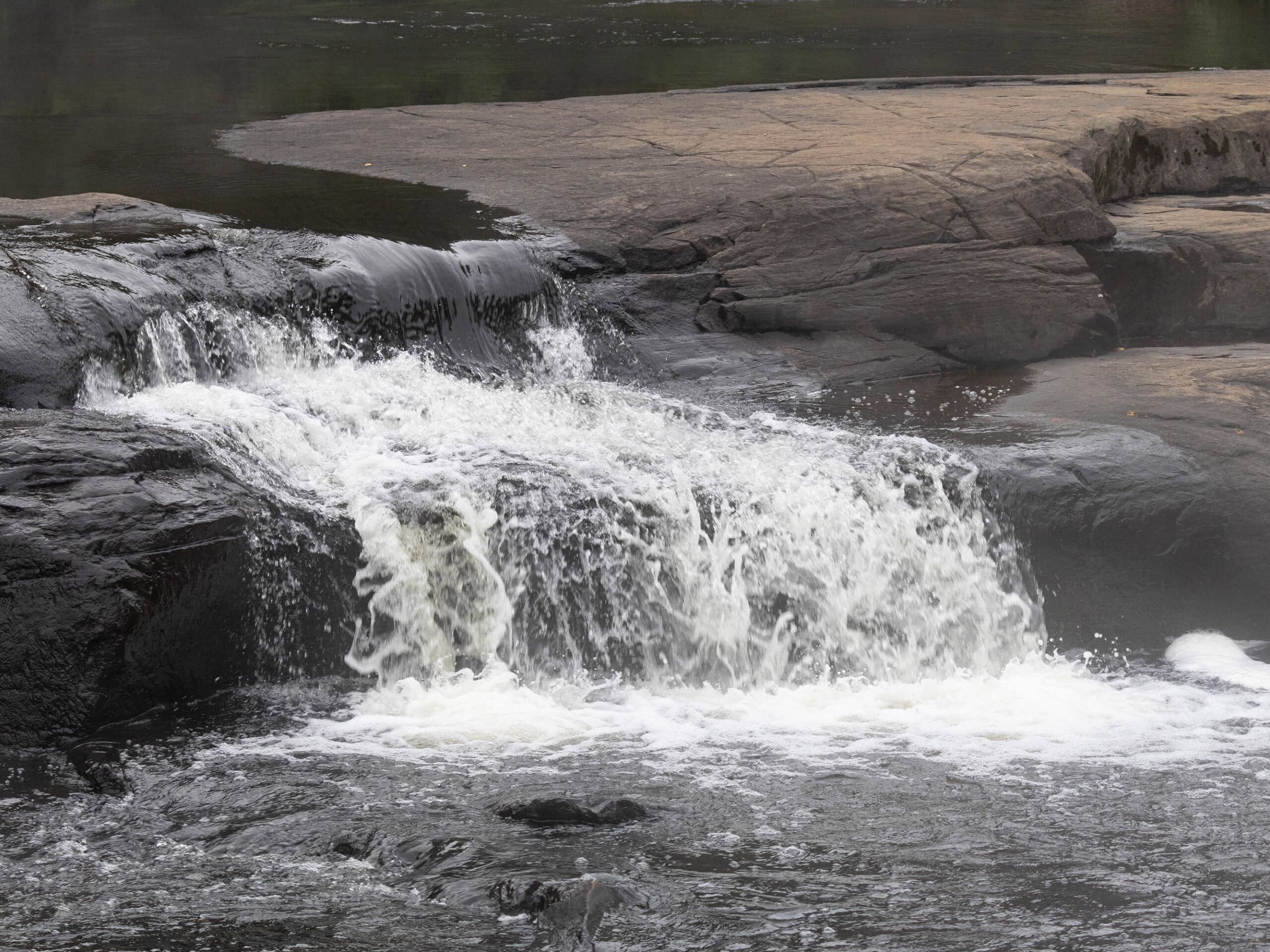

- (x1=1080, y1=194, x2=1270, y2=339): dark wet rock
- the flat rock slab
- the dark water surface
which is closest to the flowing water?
the flat rock slab

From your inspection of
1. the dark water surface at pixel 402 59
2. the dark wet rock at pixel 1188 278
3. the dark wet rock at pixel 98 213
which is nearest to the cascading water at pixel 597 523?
Result: the dark wet rock at pixel 98 213

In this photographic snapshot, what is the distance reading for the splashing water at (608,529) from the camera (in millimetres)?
5414

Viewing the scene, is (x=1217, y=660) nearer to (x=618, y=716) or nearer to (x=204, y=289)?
(x=618, y=716)

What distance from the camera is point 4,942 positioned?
10.8 ft

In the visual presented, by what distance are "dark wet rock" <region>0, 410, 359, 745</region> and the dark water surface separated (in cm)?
281

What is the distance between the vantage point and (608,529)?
5.60m

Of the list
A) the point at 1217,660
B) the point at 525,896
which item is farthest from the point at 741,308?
the point at 525,896

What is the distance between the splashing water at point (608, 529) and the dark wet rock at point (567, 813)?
1291mm

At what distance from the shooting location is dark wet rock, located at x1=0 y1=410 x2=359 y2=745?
14.9 ft

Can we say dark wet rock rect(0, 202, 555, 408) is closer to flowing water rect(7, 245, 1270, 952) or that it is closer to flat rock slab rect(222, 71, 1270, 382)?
flowing water rect(7, 245, 1270, 952)

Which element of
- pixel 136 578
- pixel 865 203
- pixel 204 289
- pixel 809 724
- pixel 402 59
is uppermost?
pixel 402 59

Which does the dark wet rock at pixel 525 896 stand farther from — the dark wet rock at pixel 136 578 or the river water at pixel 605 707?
the dark wet rock at pixel 136 578

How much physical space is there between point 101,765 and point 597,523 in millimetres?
2047

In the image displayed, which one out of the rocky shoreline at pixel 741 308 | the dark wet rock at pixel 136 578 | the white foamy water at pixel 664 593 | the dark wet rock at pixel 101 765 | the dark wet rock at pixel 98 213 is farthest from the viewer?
the dark wet rock at pixel 98 213
